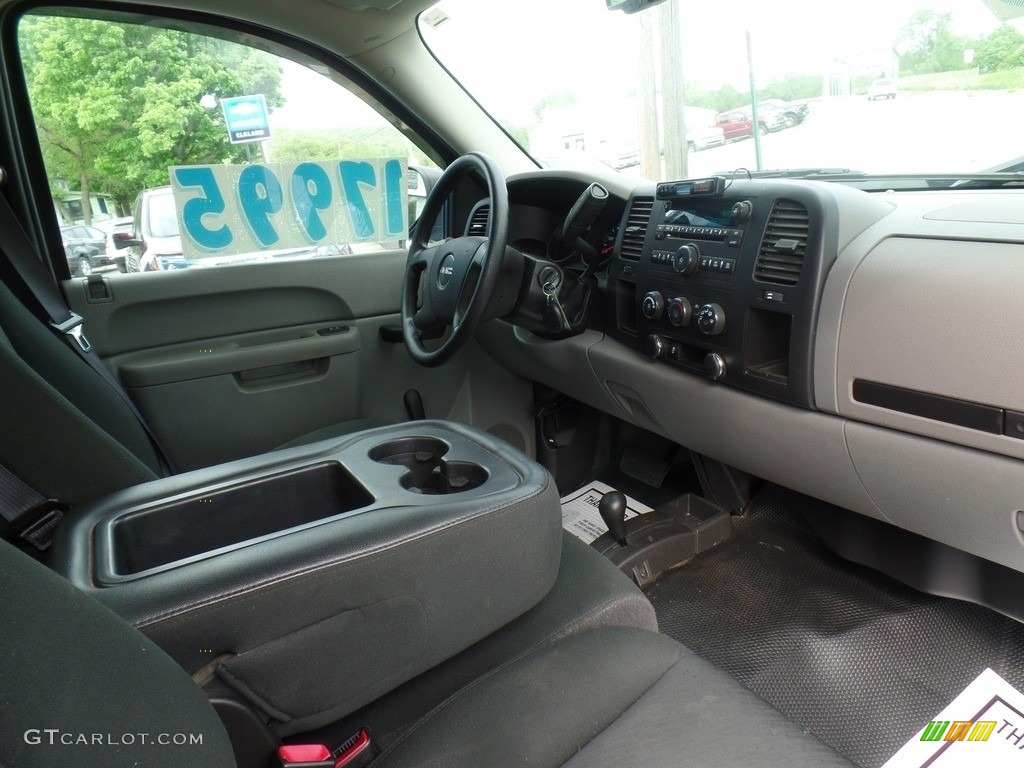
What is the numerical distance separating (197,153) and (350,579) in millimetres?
1568

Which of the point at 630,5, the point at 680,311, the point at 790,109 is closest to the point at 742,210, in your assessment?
the point at 680,311

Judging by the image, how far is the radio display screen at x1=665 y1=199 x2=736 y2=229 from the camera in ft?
4.93

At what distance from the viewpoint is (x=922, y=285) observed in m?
1.17

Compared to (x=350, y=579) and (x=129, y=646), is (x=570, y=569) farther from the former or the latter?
(x=129, y=646)

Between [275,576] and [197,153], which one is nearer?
[275,576]

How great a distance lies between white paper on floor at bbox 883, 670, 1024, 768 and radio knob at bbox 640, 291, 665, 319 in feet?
3.13

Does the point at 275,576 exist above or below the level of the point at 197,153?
below

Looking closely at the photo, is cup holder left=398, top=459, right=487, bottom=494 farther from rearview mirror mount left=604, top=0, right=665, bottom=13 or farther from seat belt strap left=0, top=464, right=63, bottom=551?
rearview mirror mount left=604, top=0, right=665, bottom=13

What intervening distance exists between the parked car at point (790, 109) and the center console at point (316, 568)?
1.09 m

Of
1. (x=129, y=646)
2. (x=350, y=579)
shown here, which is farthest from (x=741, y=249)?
(x=129, y=646)

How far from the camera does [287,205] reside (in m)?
2.16

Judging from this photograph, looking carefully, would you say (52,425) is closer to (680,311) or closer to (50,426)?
(50,426)

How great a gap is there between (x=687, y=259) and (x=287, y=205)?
122cm

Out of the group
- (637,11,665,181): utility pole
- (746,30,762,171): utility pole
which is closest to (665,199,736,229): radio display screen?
(746,30,762,171): utility pole
